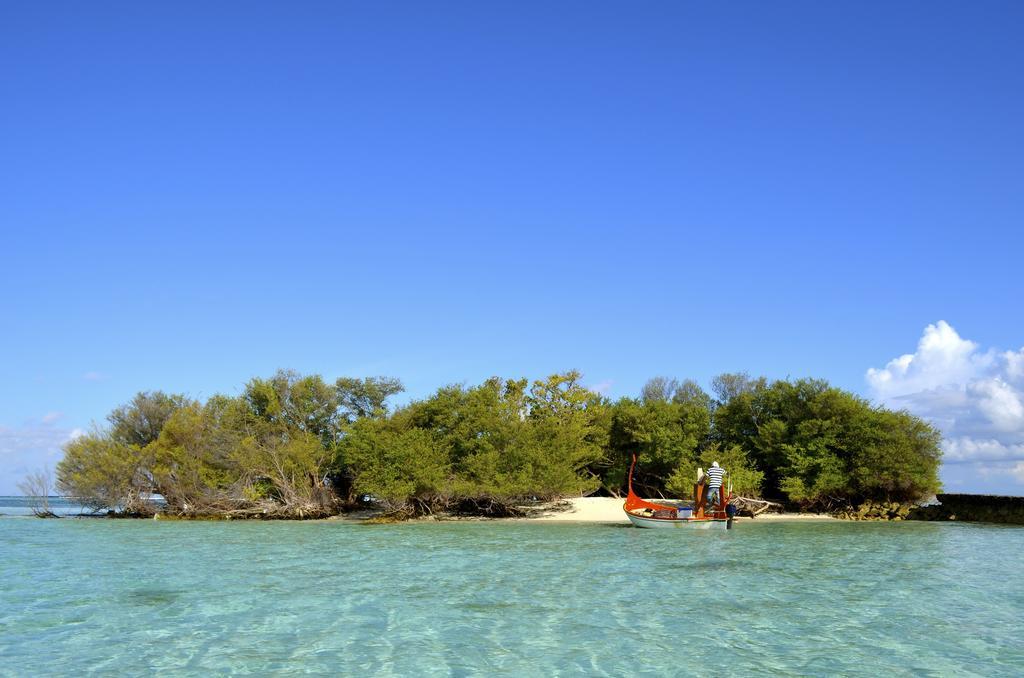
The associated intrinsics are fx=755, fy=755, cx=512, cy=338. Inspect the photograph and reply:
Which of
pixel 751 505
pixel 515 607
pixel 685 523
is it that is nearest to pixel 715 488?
pixel 685 523

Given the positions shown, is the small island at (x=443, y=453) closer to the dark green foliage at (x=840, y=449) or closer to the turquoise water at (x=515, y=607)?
the dark green foliage at (x=840, y=449)

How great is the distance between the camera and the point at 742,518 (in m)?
40.4

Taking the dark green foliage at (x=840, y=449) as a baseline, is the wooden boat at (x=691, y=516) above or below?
below

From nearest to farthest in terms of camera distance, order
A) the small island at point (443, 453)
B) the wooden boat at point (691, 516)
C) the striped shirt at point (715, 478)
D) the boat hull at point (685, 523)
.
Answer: the boat hull at point (685, 523)
the wooden boat at point (691, 516)
the striped shirt at point (715, 478)
the small island at point (443, 453)

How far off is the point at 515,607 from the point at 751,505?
97.8 ft

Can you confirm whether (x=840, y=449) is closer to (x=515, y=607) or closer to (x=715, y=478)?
(x=715, y=478)

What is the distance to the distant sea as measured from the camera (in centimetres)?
1114

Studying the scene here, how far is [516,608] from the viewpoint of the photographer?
14.9 meters

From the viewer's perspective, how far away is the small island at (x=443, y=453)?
40.0 meters

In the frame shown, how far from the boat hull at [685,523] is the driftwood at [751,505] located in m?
7.87

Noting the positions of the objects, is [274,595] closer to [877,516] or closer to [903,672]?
[903,672]

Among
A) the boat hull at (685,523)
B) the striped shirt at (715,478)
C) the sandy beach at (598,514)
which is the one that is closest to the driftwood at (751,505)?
the sandy beach at (598,514)

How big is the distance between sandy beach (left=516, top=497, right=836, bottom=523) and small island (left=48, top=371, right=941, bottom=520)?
78 cm

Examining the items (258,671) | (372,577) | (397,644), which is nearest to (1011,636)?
(397,644)
